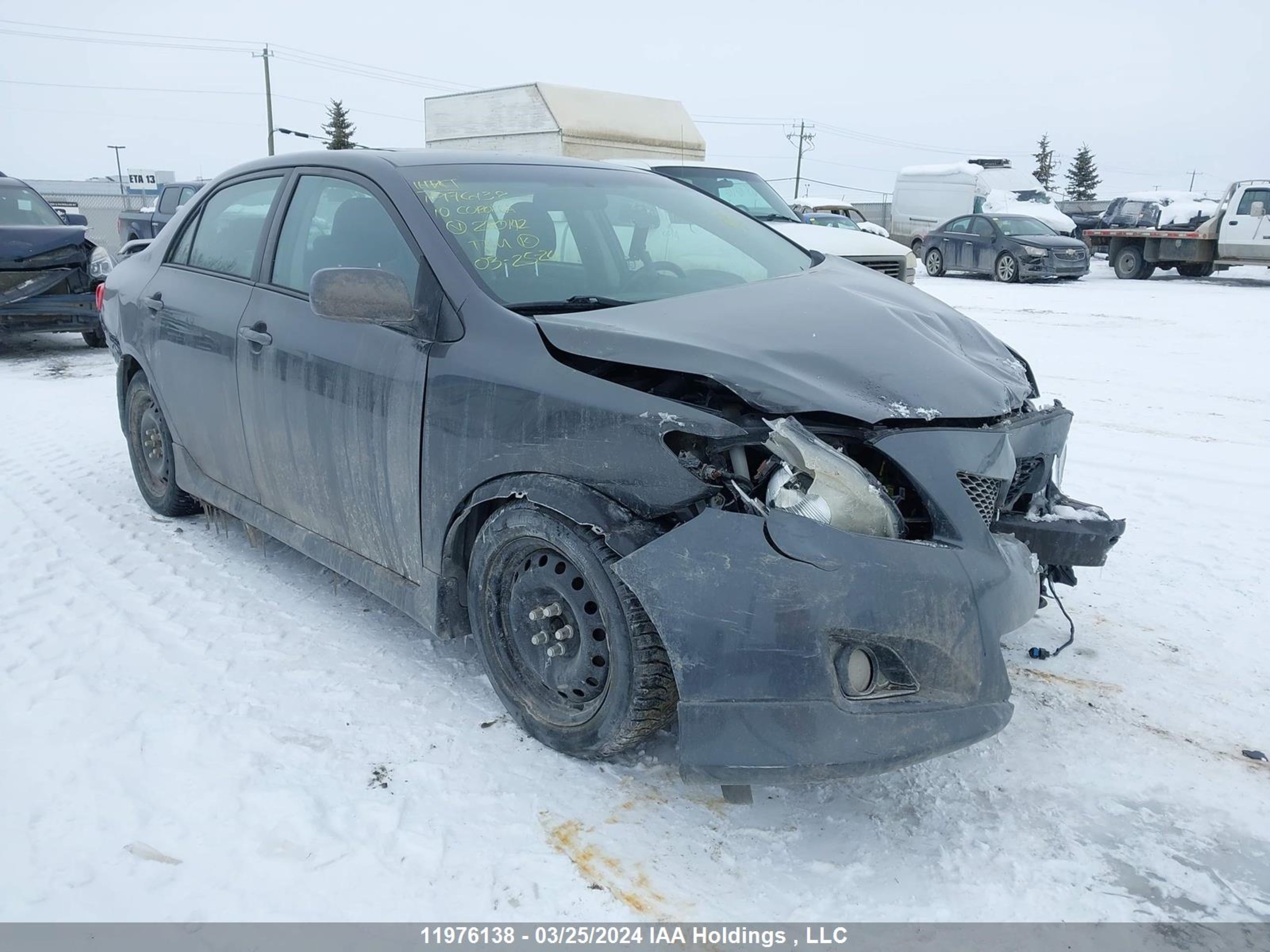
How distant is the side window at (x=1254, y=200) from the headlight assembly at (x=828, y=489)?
2064cm

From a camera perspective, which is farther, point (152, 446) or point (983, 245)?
point (983, 245)

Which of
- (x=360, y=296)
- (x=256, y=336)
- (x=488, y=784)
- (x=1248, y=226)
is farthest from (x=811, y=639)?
(x=1248, y=226)

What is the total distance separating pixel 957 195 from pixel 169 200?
19.5 meters

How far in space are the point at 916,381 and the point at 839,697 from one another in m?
0.91

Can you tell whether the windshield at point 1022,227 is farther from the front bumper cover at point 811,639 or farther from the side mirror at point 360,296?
the front bumper cover at point 811,639

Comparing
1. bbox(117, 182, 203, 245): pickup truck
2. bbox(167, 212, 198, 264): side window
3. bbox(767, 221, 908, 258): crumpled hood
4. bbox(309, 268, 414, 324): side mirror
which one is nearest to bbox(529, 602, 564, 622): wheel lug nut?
bbox(309, 268, 414, 324): side mirror

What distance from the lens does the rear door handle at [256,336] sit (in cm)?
353

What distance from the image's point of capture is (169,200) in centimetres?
1855

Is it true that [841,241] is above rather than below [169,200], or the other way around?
above

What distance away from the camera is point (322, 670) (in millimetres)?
3318

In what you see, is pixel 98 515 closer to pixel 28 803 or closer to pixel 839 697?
pixel 28 803

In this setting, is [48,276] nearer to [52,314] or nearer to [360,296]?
[52,314]

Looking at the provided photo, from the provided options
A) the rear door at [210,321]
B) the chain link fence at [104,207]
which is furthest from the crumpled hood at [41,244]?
the chain link fence at [104,207]

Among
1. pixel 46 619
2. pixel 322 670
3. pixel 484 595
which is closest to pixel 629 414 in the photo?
pixel 484 595
